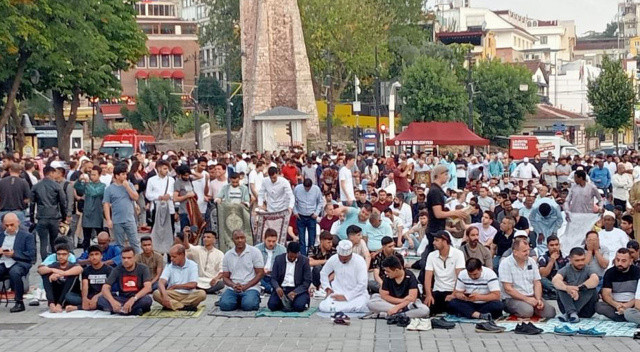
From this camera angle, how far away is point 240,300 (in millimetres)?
17375

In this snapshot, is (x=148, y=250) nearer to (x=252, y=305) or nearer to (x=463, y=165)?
(x=252, y=305)

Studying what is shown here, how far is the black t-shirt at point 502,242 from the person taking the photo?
66.4ft

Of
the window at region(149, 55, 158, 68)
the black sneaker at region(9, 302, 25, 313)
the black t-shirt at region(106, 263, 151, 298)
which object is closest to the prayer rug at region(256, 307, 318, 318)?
the black t-shirt at region(106, 263, 151, 298)

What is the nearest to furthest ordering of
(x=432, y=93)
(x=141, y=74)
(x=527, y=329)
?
(x=527, y=329) < (x=432, y=93) < (x=141, y=74)

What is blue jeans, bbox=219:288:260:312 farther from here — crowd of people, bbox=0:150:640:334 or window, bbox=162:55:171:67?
window, bbox=162:55:171:67

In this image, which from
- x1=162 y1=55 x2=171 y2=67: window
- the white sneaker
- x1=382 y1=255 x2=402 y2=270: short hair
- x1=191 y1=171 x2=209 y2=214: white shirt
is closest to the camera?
the white sneaker

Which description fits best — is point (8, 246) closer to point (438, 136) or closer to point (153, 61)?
point (438, 136)

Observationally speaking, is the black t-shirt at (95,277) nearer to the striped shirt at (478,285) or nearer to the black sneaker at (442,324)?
the black sneaker at (442,324)

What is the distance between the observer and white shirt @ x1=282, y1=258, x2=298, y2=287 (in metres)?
17.3

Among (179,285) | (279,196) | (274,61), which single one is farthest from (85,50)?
(274,61)

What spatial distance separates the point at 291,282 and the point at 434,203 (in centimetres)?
213

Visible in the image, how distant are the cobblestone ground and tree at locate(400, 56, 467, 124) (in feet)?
236

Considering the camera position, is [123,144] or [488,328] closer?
[488,328]

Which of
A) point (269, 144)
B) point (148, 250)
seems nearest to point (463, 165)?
point (148, 250)
